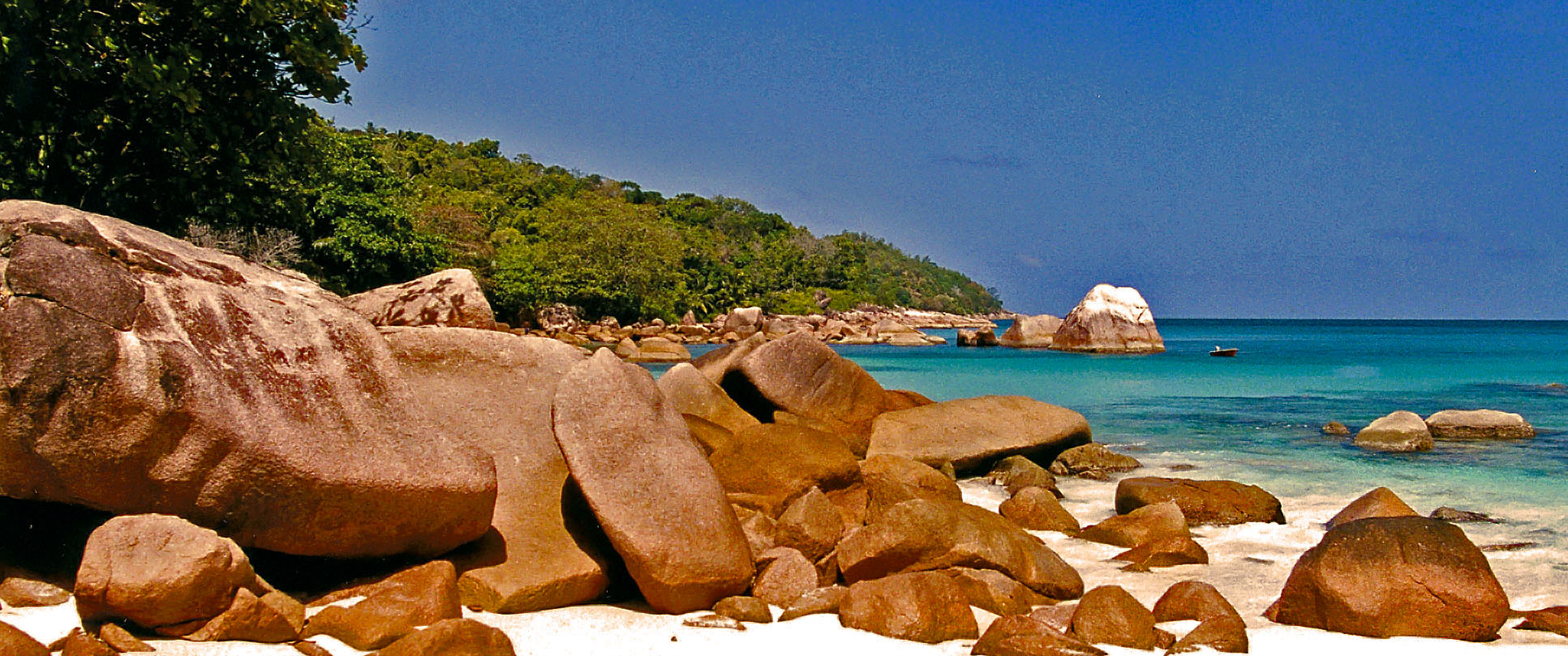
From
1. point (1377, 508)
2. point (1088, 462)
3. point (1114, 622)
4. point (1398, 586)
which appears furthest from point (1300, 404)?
point (1114, 622)

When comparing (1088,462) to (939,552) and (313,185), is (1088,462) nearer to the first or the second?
(939,552)

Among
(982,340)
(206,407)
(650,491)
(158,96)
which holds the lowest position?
(650,491)

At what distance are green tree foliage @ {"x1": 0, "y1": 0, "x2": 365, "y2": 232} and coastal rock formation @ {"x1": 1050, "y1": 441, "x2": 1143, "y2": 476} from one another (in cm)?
993

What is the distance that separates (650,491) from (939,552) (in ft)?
6.82

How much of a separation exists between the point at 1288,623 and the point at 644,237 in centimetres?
5392

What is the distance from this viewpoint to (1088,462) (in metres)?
12.5

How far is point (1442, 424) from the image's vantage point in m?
16.3

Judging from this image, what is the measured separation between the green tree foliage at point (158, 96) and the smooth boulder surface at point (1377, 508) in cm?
1137

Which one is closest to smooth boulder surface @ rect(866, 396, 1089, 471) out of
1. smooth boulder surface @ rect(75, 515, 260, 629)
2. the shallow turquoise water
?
the shallow turquoise water

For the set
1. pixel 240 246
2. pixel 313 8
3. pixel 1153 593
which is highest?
pixel 313 8

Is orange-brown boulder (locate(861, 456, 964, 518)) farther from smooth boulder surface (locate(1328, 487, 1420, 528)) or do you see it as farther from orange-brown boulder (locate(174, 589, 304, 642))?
orange-brown boulder (locate(174, 589, 304, 642))

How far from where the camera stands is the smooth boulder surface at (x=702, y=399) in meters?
11.9

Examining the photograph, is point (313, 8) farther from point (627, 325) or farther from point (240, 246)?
point (627, 325)

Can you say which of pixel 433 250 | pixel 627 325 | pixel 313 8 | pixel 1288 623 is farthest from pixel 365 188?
pixel 1288 623
